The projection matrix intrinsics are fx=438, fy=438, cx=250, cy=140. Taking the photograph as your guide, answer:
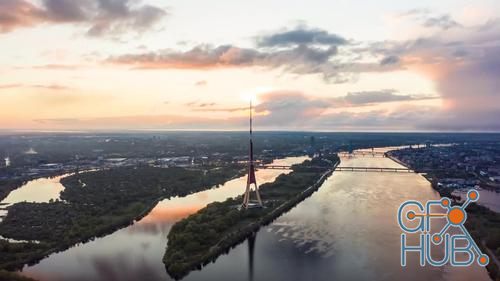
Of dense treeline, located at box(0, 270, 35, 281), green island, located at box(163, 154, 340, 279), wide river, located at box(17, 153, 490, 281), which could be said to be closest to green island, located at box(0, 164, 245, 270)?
wide river, located at box(17, 153, 490, 281)

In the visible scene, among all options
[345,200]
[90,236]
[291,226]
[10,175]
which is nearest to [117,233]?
[90,236]

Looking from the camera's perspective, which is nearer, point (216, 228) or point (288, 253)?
point (288, 253)

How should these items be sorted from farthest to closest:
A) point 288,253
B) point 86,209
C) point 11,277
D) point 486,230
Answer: point 86,209
point 486,230
point 288,253
point 11,277

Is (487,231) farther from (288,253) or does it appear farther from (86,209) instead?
(86,209)

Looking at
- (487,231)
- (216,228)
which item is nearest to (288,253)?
(216,228)

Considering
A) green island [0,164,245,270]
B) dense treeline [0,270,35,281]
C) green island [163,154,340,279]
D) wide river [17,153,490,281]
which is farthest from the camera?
green island [0,164,245,270]

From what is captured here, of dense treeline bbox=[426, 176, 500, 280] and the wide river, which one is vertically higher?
dense treeline bbox=[426, 176, 500, 280]

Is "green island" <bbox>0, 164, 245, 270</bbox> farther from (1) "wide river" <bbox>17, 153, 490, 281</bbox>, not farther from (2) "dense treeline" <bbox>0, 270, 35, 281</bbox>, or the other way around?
(2) "dense treeline" <bbox>0, 270, 35, 281</bbox>
